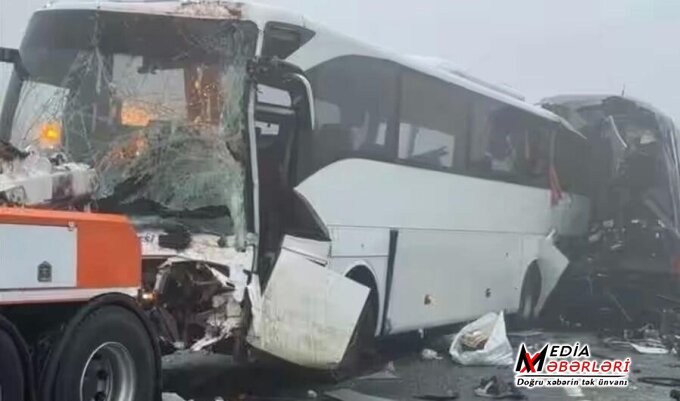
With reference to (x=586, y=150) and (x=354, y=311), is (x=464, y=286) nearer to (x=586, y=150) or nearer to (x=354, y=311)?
(x=354, y=311)

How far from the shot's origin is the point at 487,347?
1006cm

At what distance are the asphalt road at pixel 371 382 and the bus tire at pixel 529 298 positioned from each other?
2.91m

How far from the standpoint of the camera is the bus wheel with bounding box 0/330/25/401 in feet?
15.6

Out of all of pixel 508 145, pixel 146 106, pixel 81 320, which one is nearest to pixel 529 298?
pixel 508 145

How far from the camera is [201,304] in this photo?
22.4ft

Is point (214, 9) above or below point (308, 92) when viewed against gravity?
above

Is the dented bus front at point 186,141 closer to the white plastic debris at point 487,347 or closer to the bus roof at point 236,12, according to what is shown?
the bus roof at point 236,12

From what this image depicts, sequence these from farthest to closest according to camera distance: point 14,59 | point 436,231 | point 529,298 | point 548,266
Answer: point 548,266 < point 529,298 < point 436,231 < point 14,59

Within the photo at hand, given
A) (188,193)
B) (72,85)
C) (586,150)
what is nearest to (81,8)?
(72,85)

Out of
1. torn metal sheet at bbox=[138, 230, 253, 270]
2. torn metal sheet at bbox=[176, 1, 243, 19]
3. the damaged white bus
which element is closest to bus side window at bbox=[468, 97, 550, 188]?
the damaged white bus

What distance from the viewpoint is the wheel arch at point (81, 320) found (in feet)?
16.8

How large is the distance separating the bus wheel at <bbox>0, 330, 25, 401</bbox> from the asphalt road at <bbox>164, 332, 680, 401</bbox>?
2943mm

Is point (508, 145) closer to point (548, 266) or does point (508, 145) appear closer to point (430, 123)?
point (548, 266)

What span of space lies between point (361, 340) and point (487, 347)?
186 centimetres
